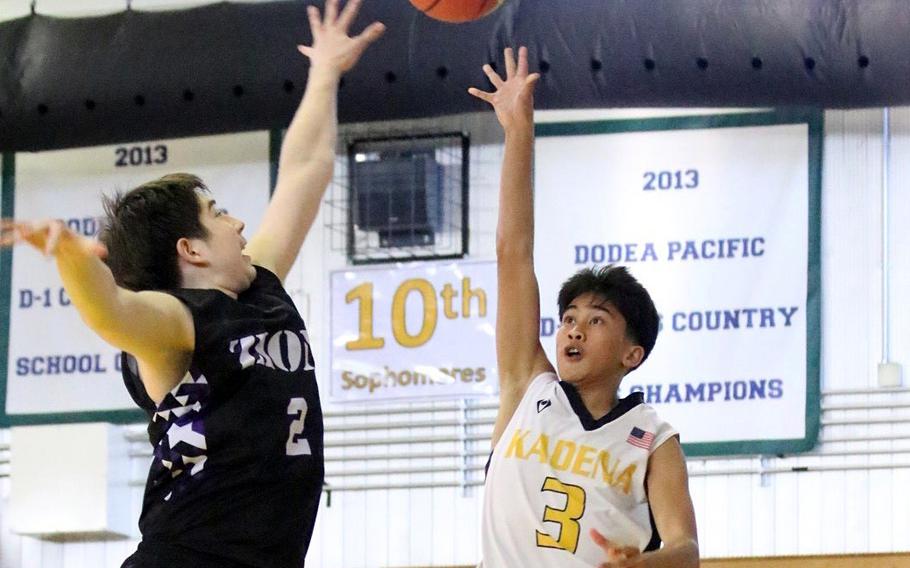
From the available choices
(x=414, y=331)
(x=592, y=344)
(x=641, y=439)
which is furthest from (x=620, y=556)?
(x=414, y=331)

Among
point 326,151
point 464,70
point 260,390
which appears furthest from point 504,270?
point 464,70

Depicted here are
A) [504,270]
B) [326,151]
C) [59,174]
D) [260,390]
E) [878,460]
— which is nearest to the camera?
[260,390]

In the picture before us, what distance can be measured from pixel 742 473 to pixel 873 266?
1177 millimetres

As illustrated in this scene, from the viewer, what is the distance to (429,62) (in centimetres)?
754

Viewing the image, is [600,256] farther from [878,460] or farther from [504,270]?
[504,270]

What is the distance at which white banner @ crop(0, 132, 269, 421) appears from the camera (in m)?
8.46

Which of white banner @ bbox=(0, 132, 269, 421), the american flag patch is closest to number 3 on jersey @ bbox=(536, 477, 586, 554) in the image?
the american flag patch

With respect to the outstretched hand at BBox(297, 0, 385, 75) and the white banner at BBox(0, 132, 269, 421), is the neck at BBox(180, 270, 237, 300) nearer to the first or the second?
the outstretched hand at BBox(297, 0, 385, 75)

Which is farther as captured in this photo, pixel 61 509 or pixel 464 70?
pixel 61 509

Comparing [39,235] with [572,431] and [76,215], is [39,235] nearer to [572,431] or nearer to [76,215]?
[572,431]

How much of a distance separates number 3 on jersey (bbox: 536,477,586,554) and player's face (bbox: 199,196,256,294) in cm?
105

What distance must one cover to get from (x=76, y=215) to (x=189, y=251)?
219 inches

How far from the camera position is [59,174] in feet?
28.9

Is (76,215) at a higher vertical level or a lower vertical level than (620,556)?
higher
